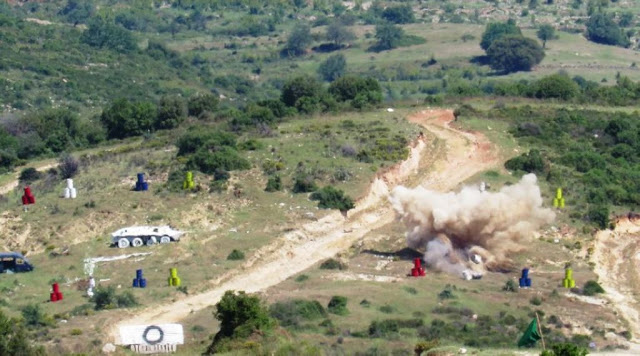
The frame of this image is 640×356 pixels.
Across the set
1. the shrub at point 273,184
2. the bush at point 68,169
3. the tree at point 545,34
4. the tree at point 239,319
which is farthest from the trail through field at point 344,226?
the tree at point 545,34

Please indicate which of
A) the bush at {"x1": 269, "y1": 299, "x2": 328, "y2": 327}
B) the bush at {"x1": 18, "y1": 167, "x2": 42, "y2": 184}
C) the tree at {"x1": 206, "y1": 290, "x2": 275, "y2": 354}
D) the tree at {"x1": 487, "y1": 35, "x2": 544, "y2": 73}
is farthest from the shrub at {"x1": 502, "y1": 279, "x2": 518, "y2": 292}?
the tree at {"x1": 487, "y1": 35, "x2": 544, "y2": 73}

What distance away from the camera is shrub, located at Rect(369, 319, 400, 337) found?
186 feet

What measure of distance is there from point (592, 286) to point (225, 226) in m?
17.5

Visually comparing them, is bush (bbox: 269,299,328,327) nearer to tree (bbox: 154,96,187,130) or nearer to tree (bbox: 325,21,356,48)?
tree (bbox: 154,96,187,130)

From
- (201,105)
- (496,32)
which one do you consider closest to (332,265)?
(201,105)

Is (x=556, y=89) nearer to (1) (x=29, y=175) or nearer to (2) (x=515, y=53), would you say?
(1) (x=29, y=175)

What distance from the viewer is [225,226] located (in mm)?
72812

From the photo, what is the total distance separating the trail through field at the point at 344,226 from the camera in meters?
62.6

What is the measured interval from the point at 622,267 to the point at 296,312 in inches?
776

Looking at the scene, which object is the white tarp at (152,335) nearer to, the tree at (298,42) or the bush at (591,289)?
the bush at (591,289)

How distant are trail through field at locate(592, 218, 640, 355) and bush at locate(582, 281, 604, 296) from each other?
400mm

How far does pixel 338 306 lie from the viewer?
6028cm

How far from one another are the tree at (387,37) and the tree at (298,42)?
8.16 metres

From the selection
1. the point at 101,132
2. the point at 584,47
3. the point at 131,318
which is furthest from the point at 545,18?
the point at 131,318
